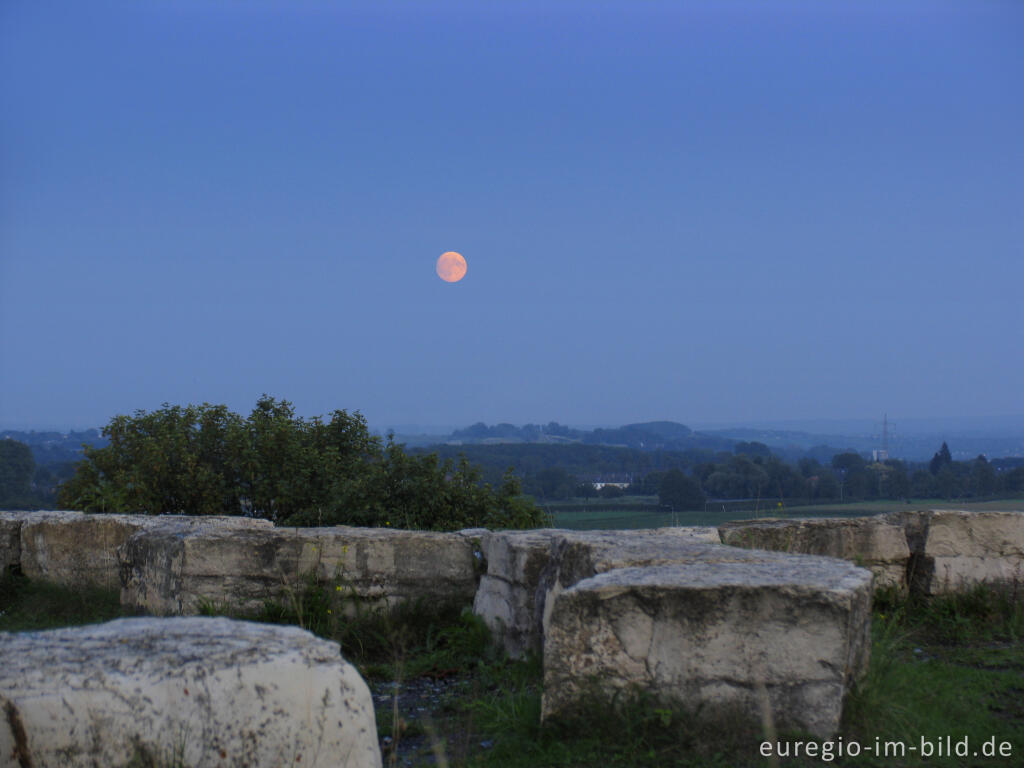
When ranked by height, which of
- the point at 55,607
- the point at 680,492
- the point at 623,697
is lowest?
the point at 55,607

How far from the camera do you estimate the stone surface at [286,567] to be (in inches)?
264

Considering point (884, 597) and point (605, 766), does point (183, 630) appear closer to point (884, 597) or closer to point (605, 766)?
point (605, 766)

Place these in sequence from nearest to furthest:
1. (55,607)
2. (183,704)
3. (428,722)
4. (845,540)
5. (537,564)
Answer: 1. (183,704)
2. (428,722)
3. (537,564)
4. (845,540)
5. (55,607)

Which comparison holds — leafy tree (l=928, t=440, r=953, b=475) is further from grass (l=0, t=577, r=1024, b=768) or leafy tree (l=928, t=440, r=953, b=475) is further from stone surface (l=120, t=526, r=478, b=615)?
stone surface (l=120, t=526, r=478, b=615)

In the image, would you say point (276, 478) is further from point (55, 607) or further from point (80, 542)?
point (55, 607)

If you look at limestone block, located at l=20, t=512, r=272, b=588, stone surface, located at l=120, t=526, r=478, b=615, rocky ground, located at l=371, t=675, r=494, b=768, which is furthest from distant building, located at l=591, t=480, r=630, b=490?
rocky ground, located at l=371, t=675, r=494, b=768

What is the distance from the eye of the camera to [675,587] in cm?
417

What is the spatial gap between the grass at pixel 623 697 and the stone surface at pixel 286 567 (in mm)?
163

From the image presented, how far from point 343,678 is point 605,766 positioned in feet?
4.14

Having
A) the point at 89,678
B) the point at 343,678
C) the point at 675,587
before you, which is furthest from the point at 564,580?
the point at 89,678

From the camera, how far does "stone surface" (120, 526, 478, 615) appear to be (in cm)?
670

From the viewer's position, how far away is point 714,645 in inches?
161

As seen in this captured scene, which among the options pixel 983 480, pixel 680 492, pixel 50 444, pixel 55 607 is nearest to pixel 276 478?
pixel 55 607

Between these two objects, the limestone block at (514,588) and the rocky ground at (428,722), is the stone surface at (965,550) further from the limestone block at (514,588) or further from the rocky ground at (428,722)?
the rocky ground at (428,722)
